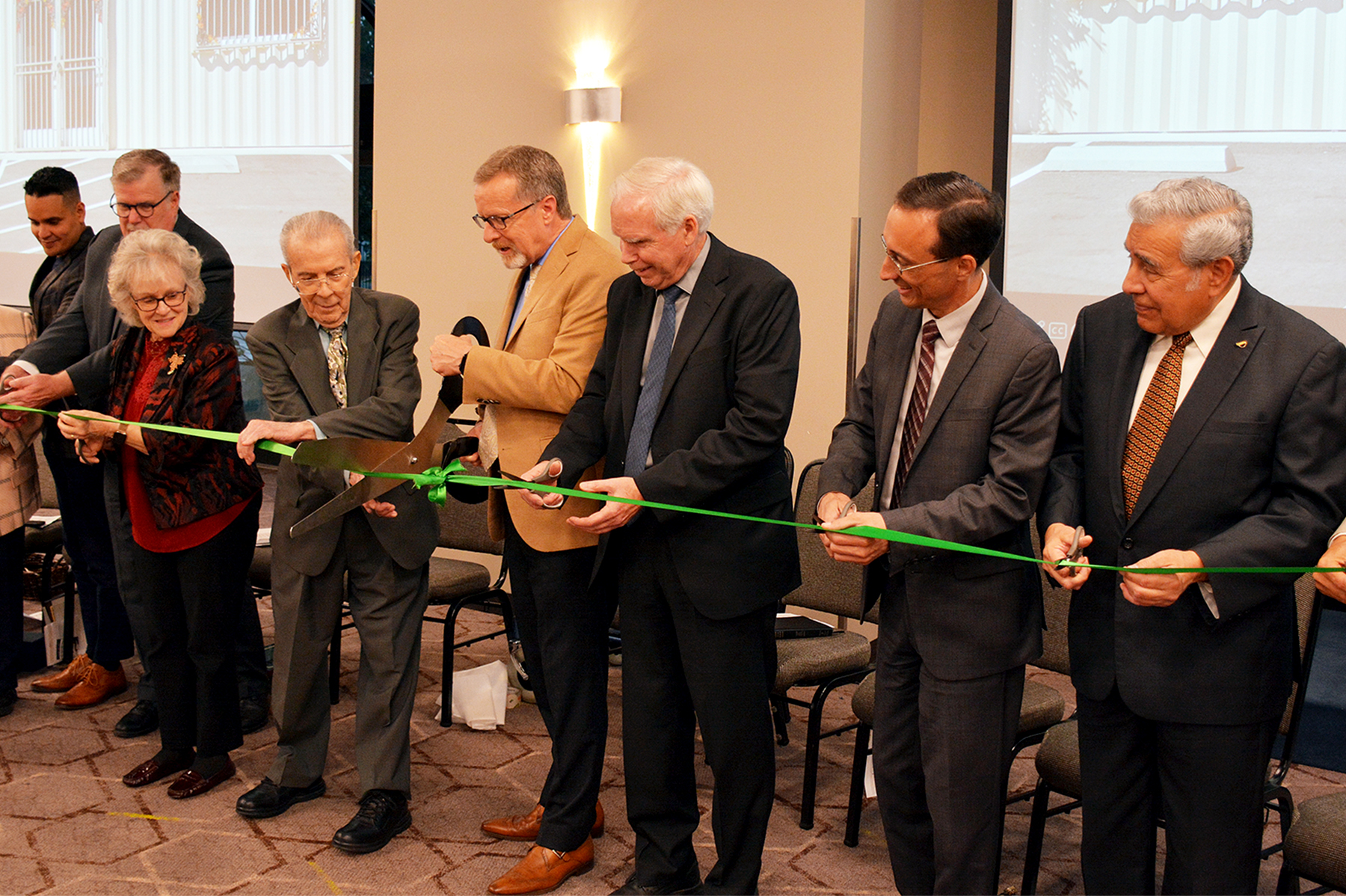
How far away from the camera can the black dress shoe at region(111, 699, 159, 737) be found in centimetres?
395

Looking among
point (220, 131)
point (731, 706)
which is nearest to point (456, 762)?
point (731, 706)

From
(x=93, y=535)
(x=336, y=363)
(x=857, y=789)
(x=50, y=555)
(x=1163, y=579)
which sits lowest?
(x=857, y=789)

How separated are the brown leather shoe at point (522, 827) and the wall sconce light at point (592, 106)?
2931mm

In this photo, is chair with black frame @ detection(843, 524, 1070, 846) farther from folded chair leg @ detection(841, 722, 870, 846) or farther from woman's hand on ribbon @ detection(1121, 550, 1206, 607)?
woman's hand on ribbon @ detection(1121, 550, 1206, 607)

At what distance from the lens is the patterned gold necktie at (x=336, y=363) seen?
320 cm

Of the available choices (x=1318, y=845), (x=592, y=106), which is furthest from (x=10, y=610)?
(x=1318, y=845)

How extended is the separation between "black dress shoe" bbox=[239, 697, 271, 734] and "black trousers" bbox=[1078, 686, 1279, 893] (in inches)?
108

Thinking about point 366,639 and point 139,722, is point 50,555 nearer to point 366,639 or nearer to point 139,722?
point 139,722

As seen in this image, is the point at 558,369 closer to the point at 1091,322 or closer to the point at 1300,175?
the point at 1091,322

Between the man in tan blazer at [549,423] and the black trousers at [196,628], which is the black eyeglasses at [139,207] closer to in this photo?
the black trousers at [196,628]

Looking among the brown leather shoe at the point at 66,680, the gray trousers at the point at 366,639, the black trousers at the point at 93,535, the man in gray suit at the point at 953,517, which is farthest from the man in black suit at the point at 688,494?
the brown leather shoe at the point at 66,680

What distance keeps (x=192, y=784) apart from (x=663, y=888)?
150cm

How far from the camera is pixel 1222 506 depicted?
2.15 m

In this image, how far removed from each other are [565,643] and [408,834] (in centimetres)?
81
